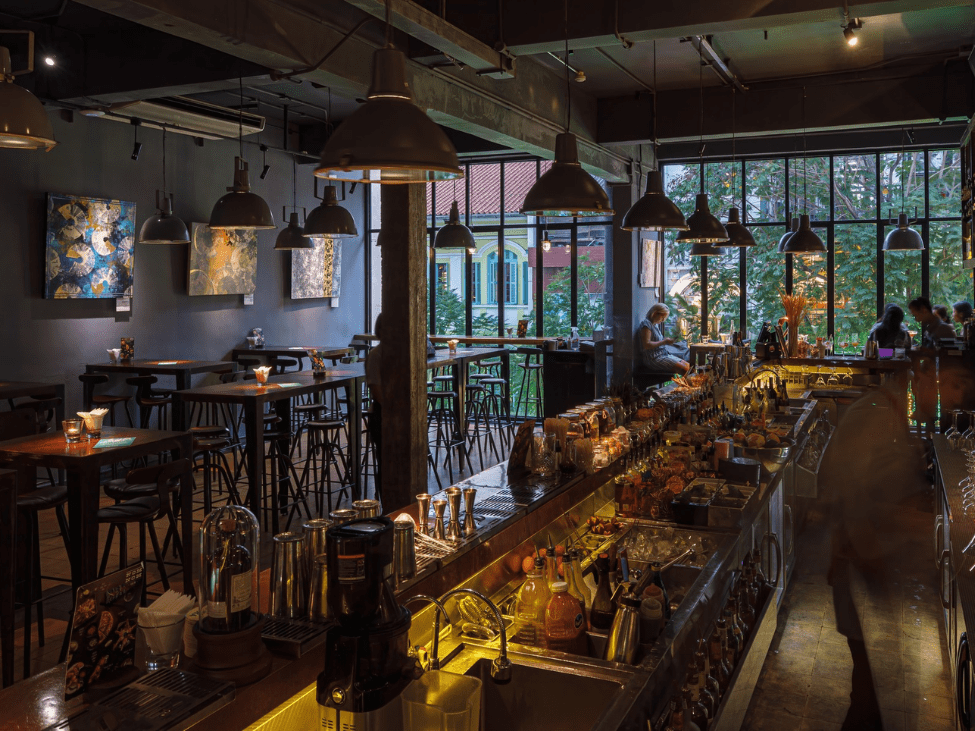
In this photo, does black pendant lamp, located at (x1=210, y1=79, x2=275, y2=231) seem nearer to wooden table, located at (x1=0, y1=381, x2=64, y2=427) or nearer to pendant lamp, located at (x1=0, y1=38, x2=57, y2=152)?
pendant lamp, located at (x1=0, y1=38, x2=57, y2=152)

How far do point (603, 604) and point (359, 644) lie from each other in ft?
3.60

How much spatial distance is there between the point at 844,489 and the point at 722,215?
250 inches

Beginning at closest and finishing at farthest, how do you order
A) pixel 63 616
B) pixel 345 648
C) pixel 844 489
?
1. pixel 345 648
2. pixel 63 616
3. pixel 844 489

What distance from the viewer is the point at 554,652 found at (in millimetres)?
2361

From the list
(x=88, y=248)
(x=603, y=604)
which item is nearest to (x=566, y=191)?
(x=603, y=604)

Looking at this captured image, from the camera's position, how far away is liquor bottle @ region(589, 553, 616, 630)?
2629 millimetres

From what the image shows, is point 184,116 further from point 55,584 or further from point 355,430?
point 55,584

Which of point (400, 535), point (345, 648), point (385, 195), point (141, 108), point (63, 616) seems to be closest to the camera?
point (345, 648)

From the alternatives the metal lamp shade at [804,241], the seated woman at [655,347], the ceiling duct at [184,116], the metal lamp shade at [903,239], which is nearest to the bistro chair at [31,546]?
the ceiling duct at [184,116]

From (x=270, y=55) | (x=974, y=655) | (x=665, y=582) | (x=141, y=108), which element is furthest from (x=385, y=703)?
(x=141, y=108)

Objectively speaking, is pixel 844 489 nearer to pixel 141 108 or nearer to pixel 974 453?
pixel 974 453

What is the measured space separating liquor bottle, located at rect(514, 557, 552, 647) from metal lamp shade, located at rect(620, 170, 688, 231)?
2.18m

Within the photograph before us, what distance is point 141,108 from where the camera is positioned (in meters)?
7.97

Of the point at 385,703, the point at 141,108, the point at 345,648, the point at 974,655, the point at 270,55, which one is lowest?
the point at 974,655
